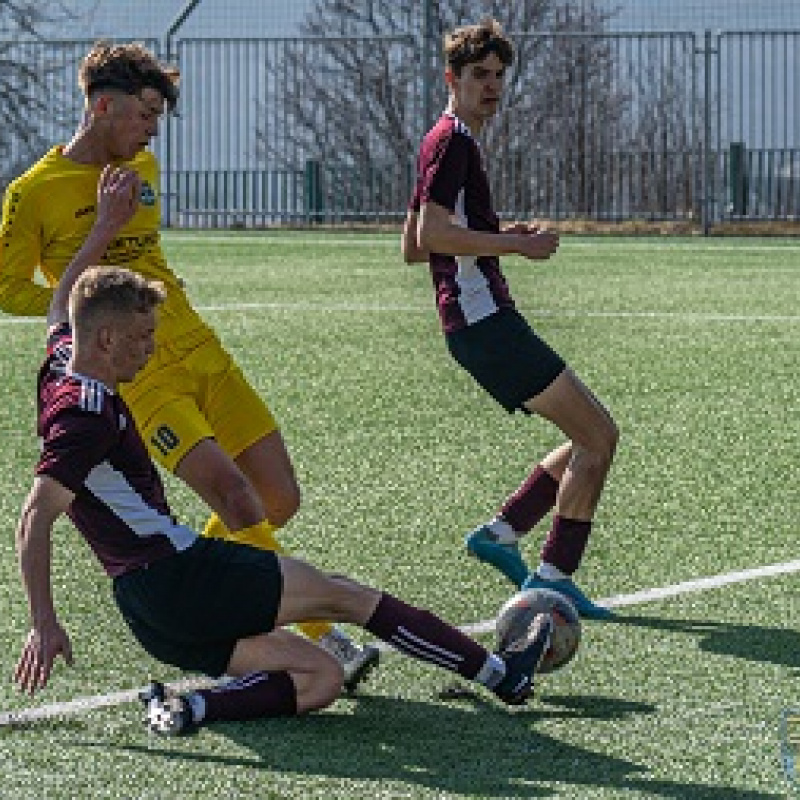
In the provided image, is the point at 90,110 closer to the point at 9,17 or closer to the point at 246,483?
the point at 246,483

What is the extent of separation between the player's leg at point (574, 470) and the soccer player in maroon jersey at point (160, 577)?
1349mm

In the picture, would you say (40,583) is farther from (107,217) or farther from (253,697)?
(107,217)

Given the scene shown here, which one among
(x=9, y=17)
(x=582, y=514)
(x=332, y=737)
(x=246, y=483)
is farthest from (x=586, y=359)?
(x=9, y=17)

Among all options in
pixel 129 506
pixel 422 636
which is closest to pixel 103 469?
pixel 129 506

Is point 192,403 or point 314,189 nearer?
point 192,403

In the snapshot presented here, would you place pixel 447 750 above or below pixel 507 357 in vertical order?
below

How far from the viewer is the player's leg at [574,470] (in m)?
7.79

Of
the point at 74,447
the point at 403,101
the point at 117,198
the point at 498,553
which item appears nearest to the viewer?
the point at 74,447

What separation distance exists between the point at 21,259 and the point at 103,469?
136 cm

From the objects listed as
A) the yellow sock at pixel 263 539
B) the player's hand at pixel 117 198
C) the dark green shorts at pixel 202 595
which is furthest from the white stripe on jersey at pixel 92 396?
the yellow sock at pixel 263 539

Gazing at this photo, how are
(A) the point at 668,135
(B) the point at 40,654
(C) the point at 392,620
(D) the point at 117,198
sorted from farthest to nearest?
(A) the point at 668,135, (D) the point at 117,198, (C) the point at 392,620, (B) the point at 40,654

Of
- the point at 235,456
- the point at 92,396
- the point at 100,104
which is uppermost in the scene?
the point at 100,104

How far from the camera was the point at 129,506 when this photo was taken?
6.07 metres

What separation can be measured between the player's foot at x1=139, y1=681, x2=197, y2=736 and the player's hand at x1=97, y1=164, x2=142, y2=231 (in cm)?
142
